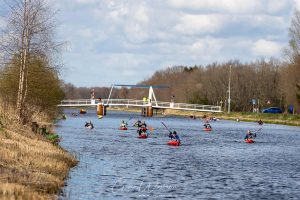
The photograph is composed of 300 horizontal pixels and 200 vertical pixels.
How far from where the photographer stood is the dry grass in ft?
69.7

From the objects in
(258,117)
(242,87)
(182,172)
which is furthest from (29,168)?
(242,87)

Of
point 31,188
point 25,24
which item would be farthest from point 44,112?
point 31,188

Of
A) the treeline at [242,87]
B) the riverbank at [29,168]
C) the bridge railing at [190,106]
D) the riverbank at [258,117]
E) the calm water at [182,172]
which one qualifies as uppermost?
the treeline at [242,87]

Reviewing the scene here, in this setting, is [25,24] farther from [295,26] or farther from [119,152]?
[295,26]

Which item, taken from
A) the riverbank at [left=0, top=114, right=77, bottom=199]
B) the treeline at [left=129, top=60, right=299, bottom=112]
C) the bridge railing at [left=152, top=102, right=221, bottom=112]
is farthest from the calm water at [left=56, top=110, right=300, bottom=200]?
the treeline at [left=129, top=60, right=299, bottom=112]

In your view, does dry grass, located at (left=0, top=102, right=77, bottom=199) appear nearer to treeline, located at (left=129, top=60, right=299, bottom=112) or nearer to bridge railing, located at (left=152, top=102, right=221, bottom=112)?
bridge railing, located at (left=152, top=102, right=221, bottom=112)

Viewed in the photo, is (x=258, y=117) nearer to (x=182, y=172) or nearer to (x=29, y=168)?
(x=182, y=172)

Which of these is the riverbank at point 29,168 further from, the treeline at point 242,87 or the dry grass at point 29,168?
the treeline at point 242,87

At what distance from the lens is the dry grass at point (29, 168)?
69.7 feet

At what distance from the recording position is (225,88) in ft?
547

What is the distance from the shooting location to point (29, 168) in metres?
27.2

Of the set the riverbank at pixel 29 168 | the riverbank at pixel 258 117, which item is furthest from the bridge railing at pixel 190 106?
the riverbank at pixel 29 168

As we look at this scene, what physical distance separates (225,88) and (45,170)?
141329mm

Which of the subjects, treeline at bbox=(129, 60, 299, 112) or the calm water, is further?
treeline at bbox=(129, 60, 299, 112)
